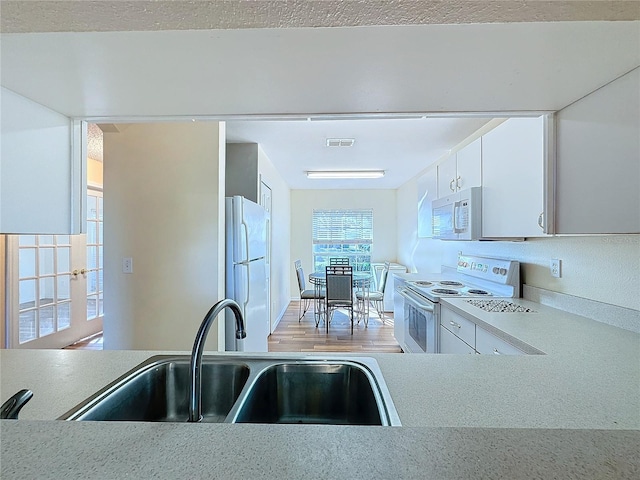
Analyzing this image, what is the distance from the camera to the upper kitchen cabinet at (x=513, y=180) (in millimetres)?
1677

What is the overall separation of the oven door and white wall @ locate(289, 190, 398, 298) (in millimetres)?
3354

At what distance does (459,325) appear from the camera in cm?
192

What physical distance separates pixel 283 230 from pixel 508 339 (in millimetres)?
4401

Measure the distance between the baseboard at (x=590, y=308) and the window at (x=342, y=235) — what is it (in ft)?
14.4

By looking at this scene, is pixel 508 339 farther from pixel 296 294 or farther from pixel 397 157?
pixel 296 294

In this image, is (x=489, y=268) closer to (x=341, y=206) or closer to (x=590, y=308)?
(x=590, y=308)

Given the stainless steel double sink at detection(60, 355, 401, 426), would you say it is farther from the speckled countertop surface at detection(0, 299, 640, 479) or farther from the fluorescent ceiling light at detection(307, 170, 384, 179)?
the fluorescent ceiling light at detection(307, 170, 384, 179)

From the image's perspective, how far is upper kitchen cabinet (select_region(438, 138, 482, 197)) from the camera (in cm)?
233

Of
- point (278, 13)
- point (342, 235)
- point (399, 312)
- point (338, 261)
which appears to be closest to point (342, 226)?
point (342, 235)

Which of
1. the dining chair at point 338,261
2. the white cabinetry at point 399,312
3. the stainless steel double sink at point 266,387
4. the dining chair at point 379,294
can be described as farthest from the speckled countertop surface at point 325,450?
the dining chair at point 338,261

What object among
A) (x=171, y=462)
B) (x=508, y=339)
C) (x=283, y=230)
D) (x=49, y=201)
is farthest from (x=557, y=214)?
(x=283, y=230)

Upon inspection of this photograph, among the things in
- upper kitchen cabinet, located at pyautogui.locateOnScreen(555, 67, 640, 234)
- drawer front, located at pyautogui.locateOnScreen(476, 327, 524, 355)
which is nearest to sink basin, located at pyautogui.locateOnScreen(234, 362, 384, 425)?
drawer front, located at pyautogui.locateOnScreen(476, 327, 524, 355)

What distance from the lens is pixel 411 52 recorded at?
2.37ft

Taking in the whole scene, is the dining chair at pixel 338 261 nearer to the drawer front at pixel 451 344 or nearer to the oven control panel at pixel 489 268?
the oven control panel at pixel 489 268
